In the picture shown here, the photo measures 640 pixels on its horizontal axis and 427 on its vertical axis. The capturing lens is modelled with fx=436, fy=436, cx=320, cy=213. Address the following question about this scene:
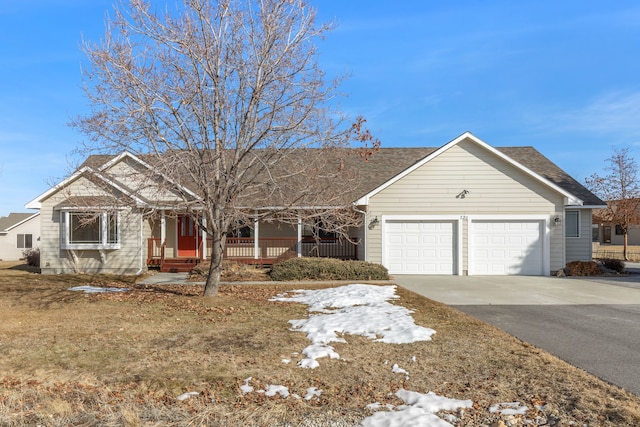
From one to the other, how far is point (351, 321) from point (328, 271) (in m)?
7.32

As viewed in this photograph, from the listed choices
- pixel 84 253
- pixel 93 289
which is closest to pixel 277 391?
pixel 93 289

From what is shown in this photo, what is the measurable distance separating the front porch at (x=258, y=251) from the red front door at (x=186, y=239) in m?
0.36

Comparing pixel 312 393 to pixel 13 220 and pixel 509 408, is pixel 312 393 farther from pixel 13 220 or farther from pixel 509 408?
pixel 13 220

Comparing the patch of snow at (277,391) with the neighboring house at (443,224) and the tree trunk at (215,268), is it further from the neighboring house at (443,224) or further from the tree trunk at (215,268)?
the neighboring house at (443,224)

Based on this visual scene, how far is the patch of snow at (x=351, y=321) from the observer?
6.79 meters

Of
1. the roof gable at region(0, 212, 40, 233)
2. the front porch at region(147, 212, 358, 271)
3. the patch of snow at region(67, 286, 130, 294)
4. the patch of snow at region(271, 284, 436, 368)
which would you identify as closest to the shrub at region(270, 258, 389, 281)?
the front porch at region(147, 212, 358, 271)

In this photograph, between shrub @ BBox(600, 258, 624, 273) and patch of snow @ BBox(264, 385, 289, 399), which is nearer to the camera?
patch of snow @ BBox(264, 385, 289, 399)

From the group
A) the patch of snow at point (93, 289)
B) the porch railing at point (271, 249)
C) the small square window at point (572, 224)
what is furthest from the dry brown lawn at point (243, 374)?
the small square window at point (572, 224)

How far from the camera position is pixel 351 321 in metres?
8.16

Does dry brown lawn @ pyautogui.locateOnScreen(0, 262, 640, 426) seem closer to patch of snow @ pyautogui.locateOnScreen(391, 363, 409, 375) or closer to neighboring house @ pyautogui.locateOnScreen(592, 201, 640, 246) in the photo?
patch of snow @ pyautogui.locateOnScreen(391, 363, 409, 375)

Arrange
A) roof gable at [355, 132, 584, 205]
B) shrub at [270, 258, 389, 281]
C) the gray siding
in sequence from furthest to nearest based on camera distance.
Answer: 1. the gray siding
2. roof gable at [355, 132, 584, 205]
3. shrub at [270, 258, 389, 281]

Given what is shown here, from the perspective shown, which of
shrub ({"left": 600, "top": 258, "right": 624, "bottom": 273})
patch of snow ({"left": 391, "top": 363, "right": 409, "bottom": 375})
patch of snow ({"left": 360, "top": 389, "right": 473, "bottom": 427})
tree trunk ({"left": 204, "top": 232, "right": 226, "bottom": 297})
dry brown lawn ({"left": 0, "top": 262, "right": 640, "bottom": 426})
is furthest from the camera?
shrub ({"left": 600, "top": 258, "right": 624, "bottom": 273})

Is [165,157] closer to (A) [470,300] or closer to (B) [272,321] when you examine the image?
(B) [272,321]

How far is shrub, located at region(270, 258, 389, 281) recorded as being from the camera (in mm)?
15391
